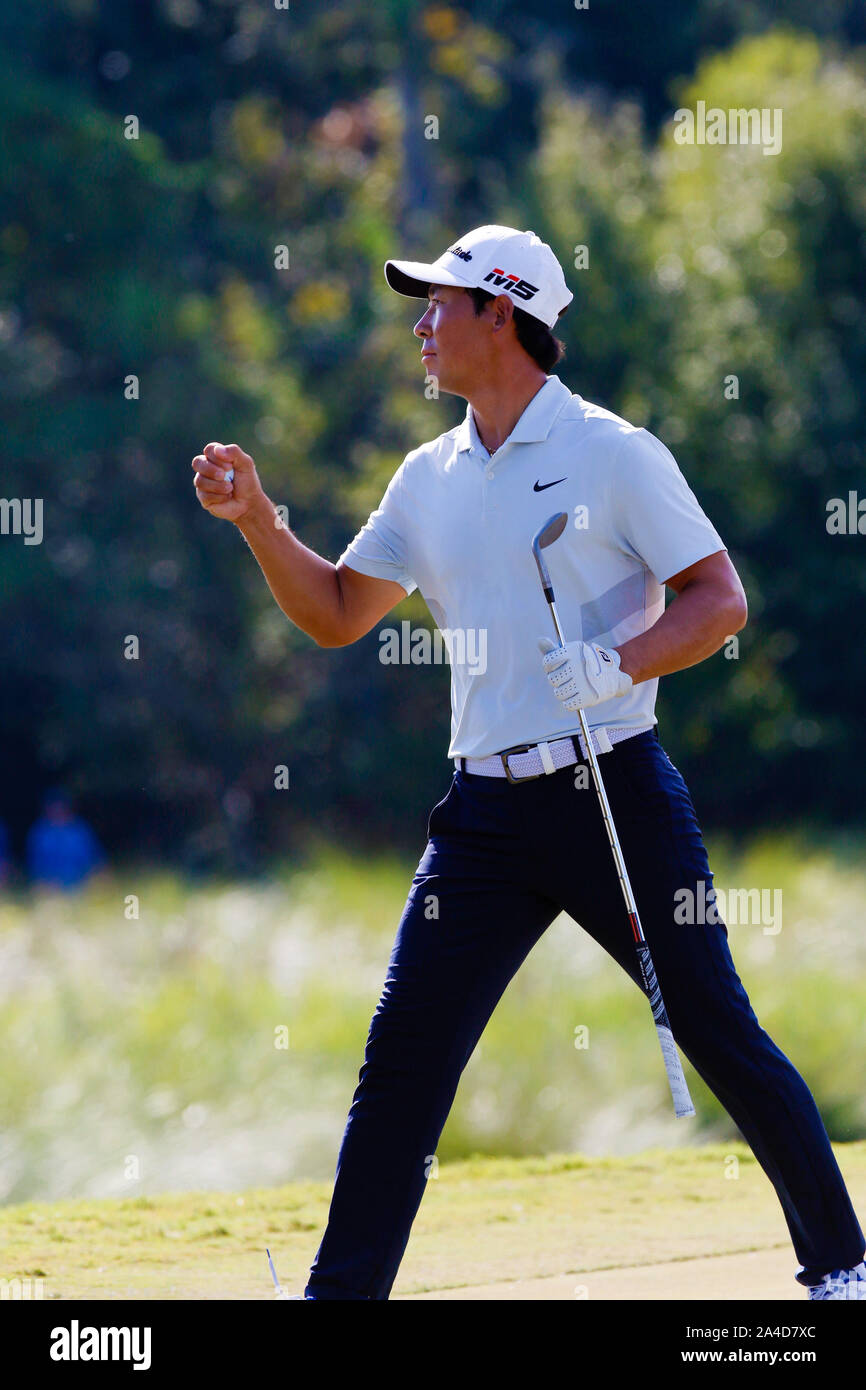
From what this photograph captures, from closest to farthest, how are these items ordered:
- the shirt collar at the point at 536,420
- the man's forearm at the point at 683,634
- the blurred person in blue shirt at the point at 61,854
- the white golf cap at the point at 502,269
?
the man's forearm at the point at 683,634
the shirt collar at the point at 536,420
the white golf cap at the point at 502,269
the blurred person in blue shirt at the point at 61,854

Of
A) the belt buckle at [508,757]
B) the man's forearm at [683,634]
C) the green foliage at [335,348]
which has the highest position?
the green foliage at [335,348]

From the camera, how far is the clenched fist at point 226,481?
4.24 m

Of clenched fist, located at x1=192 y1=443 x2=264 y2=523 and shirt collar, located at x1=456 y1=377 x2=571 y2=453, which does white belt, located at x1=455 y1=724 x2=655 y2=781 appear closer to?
shirt collar, located at x1=456 y1=377 x2=571 y2=453

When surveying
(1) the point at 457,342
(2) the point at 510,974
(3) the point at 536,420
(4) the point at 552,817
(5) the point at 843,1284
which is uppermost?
(1) the point at 457,342

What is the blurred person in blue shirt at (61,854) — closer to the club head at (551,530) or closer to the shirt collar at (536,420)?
the shirt collar at (536,420)

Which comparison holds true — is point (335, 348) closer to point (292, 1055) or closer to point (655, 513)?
point (292, 1055)

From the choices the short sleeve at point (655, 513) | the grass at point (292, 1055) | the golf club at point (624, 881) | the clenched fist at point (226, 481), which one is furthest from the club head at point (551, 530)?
the grass at point (292, 1055)

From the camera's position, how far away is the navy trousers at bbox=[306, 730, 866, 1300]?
4004 mm

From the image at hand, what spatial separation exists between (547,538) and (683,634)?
1.07 feet

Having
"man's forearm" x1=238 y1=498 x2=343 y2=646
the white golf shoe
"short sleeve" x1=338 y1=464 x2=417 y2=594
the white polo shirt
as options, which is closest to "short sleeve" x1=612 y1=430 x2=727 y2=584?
the white polo shirt

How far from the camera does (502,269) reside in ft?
14.1

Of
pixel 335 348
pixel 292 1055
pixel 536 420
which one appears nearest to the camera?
pixel 536 420

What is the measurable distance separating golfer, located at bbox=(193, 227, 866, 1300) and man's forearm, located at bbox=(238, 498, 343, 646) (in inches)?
5.8

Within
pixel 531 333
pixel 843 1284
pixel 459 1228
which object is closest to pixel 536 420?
pixel 531 333
